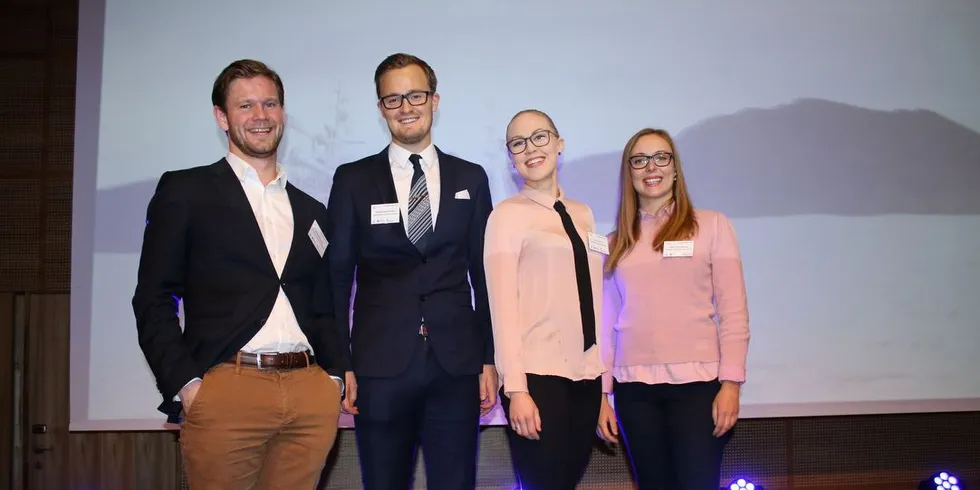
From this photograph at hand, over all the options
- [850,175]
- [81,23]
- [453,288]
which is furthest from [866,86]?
[81,23]

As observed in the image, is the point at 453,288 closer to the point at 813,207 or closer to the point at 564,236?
the point at 564,236

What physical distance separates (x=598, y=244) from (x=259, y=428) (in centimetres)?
110

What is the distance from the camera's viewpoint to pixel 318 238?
2.17 m

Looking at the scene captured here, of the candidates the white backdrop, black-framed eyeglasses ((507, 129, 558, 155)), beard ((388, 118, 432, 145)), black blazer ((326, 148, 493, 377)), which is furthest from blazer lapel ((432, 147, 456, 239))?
the white backdrop

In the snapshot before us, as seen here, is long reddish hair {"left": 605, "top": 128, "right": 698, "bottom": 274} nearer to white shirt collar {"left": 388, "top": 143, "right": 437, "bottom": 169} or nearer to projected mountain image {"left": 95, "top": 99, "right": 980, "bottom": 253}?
white shirt collar {"left": 388, "top": 143, "right": 437, "bottom": 169}

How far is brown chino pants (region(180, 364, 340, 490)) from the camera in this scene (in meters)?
1.87

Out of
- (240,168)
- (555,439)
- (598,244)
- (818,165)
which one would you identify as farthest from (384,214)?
(818,165)

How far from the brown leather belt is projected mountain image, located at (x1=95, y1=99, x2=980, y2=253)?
1.60 m

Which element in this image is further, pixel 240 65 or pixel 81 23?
pixel 81 23

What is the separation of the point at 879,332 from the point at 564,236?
209 centimetres

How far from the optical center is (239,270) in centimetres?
199

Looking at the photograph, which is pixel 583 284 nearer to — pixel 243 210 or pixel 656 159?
pixel 656 159

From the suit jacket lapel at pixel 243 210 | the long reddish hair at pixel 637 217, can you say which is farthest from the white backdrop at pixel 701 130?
the suit jacket lapel at pixel 243 210

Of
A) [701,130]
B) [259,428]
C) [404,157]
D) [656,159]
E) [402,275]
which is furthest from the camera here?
[701,130]
